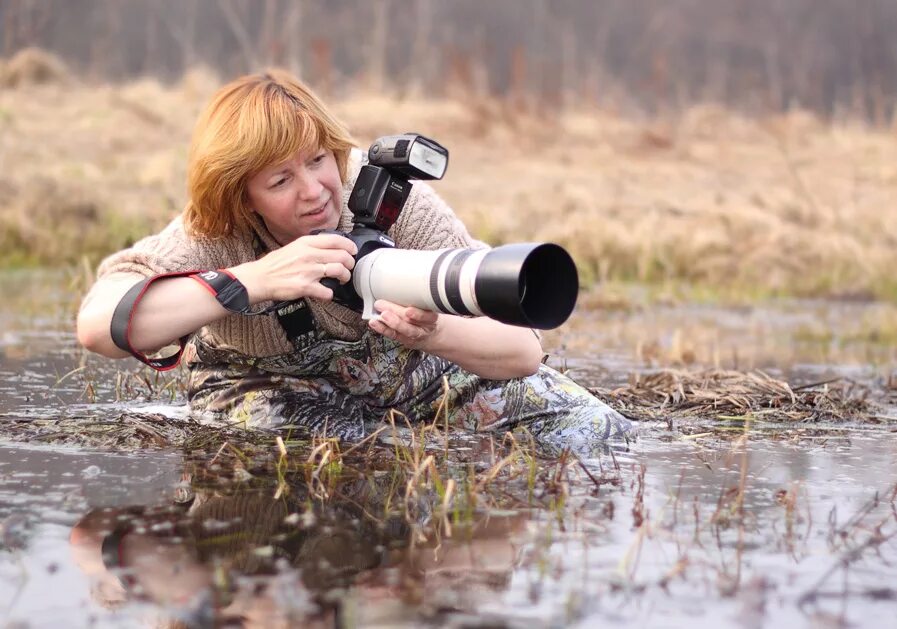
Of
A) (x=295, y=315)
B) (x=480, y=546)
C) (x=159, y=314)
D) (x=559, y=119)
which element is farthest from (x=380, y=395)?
(x=559, y=119)

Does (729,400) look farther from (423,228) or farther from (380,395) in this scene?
(423,228)

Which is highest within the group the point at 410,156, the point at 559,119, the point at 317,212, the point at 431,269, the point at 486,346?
the point at 559,119

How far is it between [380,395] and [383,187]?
28.1 inches

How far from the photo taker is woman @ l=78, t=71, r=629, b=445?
3.12m

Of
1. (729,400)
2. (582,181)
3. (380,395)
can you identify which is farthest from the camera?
(582,181)

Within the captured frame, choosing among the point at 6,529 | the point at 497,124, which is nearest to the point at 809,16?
the point at 497,124

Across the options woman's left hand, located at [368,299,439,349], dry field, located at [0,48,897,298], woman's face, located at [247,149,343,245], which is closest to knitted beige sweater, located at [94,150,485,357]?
woman's face, located at [247,149,343,245]

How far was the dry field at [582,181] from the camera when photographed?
30.2 feet

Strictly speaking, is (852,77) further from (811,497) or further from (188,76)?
(811,497)

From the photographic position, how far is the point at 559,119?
1428 cm

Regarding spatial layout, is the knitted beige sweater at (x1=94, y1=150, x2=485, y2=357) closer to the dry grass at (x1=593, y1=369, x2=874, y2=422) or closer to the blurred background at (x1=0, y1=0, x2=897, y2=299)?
the dry grass at (x1=593, y1=369, x2=874, y2=422)

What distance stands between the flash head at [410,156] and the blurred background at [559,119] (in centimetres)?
359

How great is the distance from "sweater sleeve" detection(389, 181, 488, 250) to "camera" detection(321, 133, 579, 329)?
0.17 m

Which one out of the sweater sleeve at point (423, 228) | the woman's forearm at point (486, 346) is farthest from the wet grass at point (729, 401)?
the sweater sleeve at point (423, 228)
